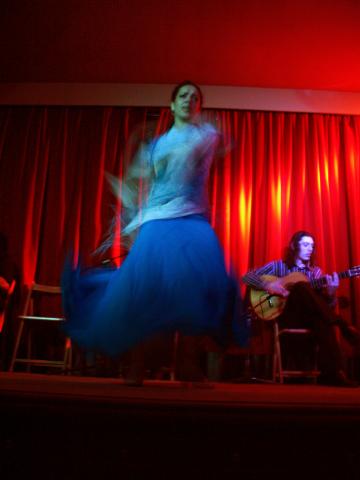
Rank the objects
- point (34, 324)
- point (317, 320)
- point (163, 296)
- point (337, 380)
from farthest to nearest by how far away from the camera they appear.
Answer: point (34, 324)
point (317, 320)
point (337, 380)
point (163, 296)

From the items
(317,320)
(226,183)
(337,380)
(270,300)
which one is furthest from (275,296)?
(226,183)

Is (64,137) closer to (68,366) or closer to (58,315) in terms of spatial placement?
(58,315)

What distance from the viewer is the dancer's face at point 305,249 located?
4.05 metres

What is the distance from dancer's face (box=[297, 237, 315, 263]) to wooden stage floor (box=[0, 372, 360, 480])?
2822 millimetres

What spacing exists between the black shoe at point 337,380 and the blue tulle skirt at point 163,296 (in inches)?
52.3

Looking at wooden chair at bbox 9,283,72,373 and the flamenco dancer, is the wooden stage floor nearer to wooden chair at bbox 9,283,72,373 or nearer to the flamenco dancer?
the flamenco dancer

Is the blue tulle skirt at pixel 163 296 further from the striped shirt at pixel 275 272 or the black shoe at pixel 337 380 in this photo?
the striped shirt at pixel 275 272

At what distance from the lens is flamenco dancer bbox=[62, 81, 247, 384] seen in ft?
5.98

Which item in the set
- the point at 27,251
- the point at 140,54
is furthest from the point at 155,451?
the point at 140,54

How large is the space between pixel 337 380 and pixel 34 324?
8.32ft

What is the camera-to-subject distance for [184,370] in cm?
197

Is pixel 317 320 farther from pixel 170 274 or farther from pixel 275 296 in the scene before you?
pixel 170 274

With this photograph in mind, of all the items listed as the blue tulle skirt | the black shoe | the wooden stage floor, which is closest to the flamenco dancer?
the blue tulle skirt

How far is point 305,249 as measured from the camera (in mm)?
4047
